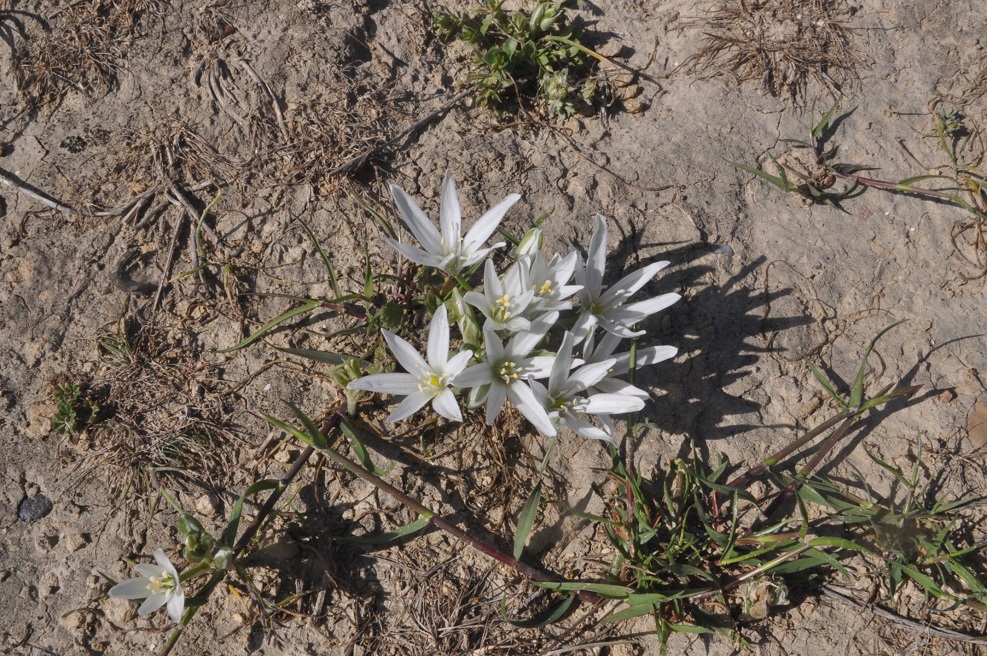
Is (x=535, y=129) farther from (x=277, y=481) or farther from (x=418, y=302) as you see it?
(x=277, y=481)

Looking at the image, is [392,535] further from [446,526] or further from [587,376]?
[587,376]

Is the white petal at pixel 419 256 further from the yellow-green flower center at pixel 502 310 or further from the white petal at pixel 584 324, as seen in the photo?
the white petal at pixel 584 324

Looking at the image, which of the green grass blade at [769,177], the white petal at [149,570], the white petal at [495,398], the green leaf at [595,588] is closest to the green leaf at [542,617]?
the green leaf at [595,588]

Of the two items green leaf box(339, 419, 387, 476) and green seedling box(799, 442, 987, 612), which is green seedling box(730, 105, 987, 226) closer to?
green seedling box(799, 442, 987, 612)

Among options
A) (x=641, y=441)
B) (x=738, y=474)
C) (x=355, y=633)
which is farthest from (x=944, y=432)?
(x=355, y=633)

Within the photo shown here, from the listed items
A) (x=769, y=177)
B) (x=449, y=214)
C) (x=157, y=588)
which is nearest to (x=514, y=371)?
(x=449, y=214)

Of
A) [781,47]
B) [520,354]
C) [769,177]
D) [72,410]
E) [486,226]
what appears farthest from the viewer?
[781,47]
